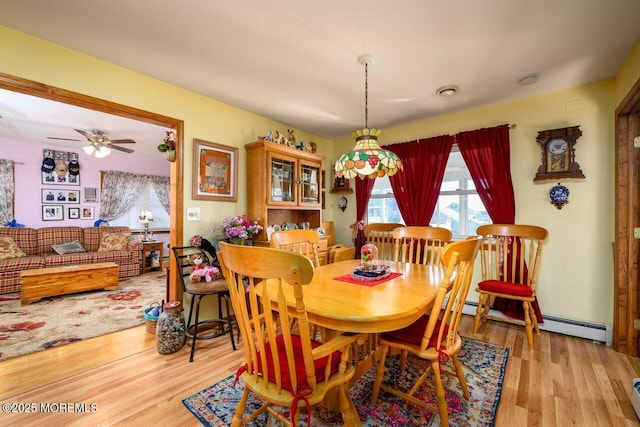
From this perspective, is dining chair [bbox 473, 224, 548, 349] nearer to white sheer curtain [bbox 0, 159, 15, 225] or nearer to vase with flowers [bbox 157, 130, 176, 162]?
vase with flowers [bbox 157, 130, 176, 162]

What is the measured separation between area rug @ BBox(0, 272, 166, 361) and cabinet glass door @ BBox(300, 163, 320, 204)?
2329 mm

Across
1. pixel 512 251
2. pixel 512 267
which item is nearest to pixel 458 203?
pixel 512 251

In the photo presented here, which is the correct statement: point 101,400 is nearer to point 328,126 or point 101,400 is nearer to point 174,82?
point 174,82

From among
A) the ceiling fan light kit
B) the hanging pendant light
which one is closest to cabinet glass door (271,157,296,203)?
the hanging pendant light

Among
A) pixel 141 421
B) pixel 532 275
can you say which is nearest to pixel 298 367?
pixel 141 421

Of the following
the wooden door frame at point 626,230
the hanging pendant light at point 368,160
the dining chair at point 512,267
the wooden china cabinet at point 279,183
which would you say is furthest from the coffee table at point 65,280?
the wooden door frame at point 626,230

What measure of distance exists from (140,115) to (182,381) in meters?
2.18

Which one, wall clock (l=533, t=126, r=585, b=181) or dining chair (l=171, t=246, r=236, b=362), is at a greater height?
wall clock (l=533, t=126, r=585, b=181)

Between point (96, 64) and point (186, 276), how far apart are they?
6.36 feet

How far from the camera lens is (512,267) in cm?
265

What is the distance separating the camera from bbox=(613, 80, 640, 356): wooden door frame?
7.22ft

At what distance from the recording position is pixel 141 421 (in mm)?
1493

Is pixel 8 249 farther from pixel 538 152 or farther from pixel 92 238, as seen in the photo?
pixel 538 152

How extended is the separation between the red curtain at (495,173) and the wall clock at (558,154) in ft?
0.93
